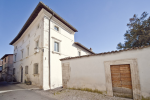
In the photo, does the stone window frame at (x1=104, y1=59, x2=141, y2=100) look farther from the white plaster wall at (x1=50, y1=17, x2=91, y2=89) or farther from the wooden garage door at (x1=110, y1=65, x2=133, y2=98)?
the white plaster wall at (x1=50, y1=17, x2=91, y2=89)

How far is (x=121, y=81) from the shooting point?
5086mm

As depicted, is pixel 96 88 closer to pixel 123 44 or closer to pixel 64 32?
pixel 64 32

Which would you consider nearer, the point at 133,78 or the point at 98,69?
the point at 133,78

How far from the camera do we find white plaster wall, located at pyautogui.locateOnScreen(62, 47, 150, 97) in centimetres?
439

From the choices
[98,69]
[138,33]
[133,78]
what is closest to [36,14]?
[98,69]

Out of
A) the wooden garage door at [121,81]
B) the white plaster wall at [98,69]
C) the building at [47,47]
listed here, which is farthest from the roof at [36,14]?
the wooden garage door at [121,81]

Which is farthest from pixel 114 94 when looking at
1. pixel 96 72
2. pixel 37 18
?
pixel 37 18

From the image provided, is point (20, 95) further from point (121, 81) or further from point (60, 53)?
point (121, 81)

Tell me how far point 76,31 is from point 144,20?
11.2 m

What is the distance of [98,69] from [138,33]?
1265 cm

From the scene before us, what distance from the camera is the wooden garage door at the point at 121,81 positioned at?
4859 mm

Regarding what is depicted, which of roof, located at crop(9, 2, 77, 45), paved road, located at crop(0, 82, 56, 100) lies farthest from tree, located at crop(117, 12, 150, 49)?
paved road, located at crop(0, 82, 56, 100)

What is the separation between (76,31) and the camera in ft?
46.6

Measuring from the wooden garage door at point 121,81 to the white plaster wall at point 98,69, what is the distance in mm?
533
